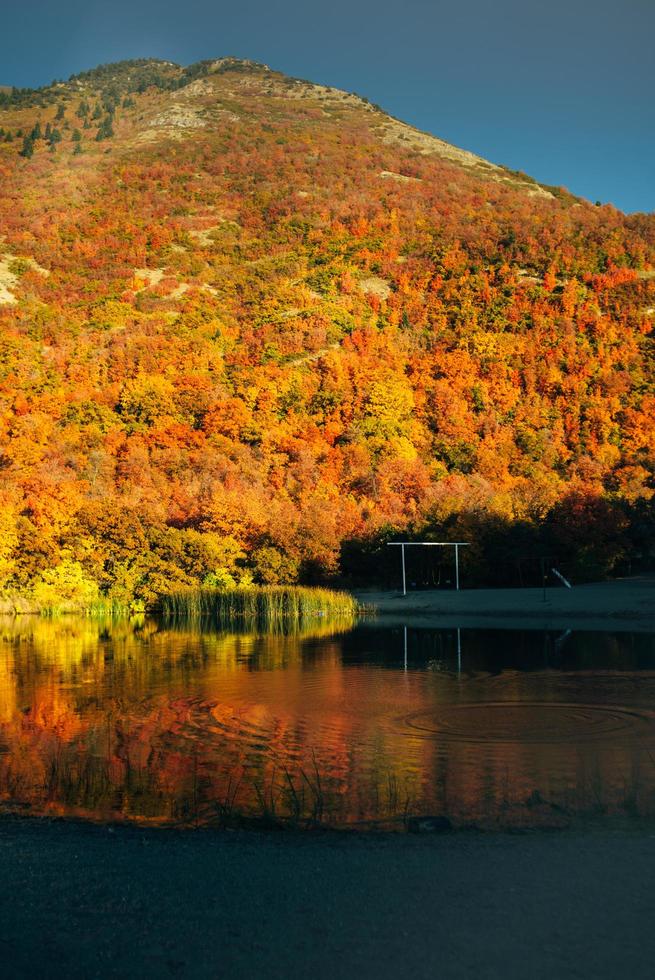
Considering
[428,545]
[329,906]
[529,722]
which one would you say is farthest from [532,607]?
[329,906]

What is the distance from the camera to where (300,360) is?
6938 cm

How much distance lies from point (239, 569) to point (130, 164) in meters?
80.0

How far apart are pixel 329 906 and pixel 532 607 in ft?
91.1

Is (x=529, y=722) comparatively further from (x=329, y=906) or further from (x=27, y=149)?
(x=27, y=149)

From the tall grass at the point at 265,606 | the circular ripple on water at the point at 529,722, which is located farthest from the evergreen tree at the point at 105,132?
the circular ripple on water at the point at 529,722

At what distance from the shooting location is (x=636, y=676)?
16.3m

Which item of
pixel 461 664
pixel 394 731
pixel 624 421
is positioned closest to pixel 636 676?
pixel 461 664

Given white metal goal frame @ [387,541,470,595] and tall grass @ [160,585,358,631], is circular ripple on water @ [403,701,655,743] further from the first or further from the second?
white metal goal frame @ [387,541,470,595]

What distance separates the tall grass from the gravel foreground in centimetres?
2413

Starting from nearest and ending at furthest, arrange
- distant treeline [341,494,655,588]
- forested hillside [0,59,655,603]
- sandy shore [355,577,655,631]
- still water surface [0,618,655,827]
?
still water surface [0,618,655,827] → sandy shore [355,577,655,631] → distant treeline [341,494,655,588] → forested hillside [0,59,655,603]

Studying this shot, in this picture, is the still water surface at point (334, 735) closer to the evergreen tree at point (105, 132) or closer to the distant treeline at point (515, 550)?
the distant treeline at point (515, 550)

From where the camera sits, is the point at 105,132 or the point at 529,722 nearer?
the point at 529,722

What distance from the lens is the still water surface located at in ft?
26.2

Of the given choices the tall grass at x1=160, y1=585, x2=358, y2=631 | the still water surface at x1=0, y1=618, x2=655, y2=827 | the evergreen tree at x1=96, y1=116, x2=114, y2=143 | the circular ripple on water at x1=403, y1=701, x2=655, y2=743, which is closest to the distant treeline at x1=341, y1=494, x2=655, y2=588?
the tall grass at x1=160, y1=585, x2=358, y2=631
